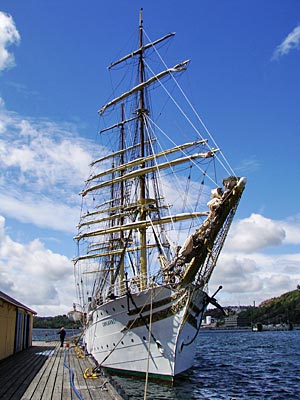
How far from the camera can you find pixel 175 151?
81.0 feet

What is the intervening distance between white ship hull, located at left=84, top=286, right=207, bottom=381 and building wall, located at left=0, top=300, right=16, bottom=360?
187 inches

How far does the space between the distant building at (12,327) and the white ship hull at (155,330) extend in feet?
15.7

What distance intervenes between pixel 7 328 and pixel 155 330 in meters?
7.32

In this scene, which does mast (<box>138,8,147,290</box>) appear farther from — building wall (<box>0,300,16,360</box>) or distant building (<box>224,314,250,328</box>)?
distant building (<box>224,314,250,328</box>)

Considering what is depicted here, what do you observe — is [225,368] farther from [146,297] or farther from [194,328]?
[146,297]

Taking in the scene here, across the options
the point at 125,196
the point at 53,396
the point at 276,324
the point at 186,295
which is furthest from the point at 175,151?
the point at 276,324

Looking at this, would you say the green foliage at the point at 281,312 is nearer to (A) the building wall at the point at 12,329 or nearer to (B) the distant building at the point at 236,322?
(B) the distant building at the point at 236,322

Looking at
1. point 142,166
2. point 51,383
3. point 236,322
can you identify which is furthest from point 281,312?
A: point 51,383

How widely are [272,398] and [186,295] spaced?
552 centimetres

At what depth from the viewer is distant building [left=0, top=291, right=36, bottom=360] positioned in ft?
62.1

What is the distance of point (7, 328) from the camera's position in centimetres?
2025

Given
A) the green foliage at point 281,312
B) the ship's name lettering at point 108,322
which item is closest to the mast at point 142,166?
the ship's name lettering at point 108,322

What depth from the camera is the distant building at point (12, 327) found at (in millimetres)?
18922

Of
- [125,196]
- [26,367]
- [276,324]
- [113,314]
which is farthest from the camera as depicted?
[276,324]
